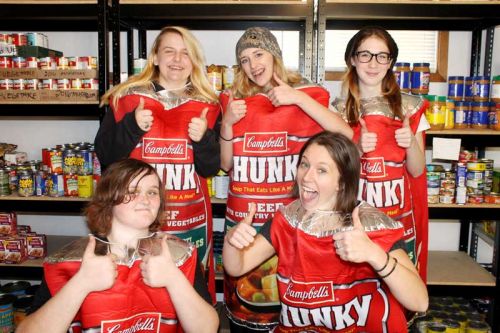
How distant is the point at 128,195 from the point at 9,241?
196cm

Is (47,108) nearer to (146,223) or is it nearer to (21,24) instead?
(21,24)

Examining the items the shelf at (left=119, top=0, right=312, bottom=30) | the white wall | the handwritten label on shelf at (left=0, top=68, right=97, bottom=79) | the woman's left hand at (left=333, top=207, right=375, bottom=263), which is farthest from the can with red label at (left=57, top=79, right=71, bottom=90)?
the woman's left hand at (left=333, top=207, right=375, bottom=263)

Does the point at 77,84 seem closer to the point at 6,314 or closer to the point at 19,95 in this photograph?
the point at 19,95

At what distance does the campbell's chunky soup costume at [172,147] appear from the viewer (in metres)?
2.35

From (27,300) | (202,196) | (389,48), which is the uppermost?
(389,48)

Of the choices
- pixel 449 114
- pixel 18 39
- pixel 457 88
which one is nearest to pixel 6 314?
pixel 18 39

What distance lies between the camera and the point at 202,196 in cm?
250

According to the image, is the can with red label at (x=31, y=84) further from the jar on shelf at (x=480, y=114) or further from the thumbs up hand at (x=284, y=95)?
the jar on shelf at (x=480, y=114)

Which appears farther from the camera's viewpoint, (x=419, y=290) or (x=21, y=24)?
(x=21, y=24)

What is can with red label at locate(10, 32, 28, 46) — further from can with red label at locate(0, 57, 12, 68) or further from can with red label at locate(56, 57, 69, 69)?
can with red label at locate(56, 57, 69, 69)

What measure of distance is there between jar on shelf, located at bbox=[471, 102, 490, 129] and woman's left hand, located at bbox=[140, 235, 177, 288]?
2.34 metres

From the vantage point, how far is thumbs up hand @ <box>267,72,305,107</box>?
7.25 feet

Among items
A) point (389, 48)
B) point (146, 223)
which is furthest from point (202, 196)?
point (389, 48)

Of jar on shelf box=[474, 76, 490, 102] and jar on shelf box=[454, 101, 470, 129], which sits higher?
jar on shelf box=[474, 76, 490, 102]
